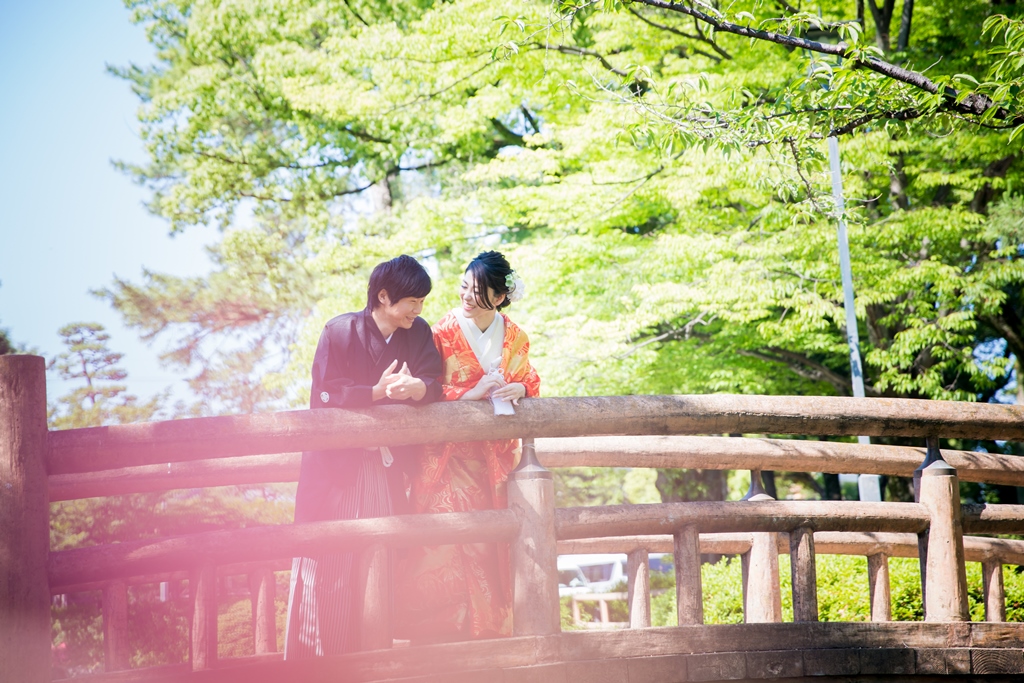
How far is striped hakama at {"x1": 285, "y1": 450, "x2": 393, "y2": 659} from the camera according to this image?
306cm

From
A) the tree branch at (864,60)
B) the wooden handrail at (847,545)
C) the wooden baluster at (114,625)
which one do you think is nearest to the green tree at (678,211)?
the tree branch at (864,60)

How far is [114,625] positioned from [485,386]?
6.38 feet

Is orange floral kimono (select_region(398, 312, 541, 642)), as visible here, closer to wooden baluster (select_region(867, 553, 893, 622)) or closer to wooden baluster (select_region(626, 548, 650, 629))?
wooden baluster (select_region(626, 548, 650, 629))

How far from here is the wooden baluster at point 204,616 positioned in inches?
104

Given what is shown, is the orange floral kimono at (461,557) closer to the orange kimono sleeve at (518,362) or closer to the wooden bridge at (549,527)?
the orange kimono sleeve at (518,362)

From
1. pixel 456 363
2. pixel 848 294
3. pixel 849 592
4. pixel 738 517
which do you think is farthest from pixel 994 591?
pixel 848 294

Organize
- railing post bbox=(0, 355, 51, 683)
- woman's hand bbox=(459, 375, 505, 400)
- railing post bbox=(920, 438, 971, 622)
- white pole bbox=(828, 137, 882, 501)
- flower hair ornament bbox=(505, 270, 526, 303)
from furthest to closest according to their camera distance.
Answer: white pole bbox=(828, 137, 882, 501), flower hair ornament bbox=(505, 270, 526, 303), railing post bbox=(920, 438, 971, 622), woman's hand bbox=(459, 375, 505, 400), railing post bbox=(0, 355, 51, 683)

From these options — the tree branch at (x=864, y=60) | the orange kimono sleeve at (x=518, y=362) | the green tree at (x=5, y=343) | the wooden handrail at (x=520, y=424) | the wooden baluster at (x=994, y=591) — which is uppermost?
the tree branch at (x=864, y=60)

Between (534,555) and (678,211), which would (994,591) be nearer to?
(534,555)

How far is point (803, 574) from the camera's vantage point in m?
3.25

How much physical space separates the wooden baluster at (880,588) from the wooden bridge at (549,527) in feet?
1.90

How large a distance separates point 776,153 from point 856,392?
556cm

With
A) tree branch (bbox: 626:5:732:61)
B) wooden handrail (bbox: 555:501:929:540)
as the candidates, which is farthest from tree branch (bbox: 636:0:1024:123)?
tree branch (bbox: 626:5:732:61)

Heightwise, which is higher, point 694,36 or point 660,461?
point 694,36
